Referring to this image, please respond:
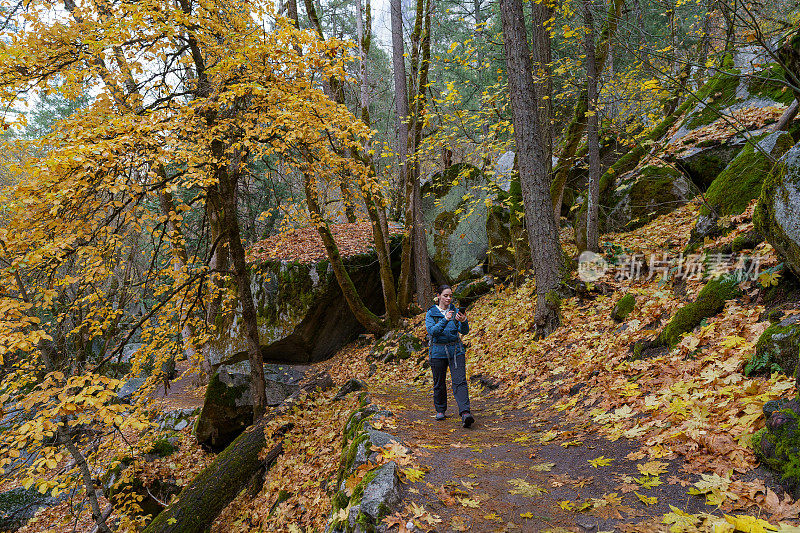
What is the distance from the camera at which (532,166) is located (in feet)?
22.7

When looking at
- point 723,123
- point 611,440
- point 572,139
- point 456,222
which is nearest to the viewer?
point 611,440

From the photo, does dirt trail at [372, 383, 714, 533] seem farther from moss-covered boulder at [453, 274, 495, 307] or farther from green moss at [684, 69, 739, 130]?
green moss at [684, 69, 739, 130]

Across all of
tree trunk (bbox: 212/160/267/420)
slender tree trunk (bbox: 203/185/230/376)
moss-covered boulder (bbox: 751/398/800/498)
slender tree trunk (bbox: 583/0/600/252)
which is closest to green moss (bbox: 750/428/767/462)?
moss-covered boulder (bbox: 751/398/800/498)

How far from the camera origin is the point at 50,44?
5.16 meters

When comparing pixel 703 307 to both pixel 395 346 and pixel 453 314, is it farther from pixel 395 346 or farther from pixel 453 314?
pixel 395 346

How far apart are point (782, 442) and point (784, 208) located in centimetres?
210

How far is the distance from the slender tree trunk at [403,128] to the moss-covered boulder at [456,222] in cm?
179

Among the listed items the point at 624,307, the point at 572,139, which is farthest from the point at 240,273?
the point at 572,139

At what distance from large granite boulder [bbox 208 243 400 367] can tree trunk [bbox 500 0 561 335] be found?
705 cm

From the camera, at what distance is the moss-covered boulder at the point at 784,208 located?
10.7 ft

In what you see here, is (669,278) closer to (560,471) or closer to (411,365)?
(560,471)

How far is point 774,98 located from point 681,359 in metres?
8.10

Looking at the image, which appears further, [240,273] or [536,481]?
[240,273]

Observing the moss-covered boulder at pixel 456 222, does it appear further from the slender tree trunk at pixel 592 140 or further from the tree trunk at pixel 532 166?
the tree trunk at pixel 532 166
